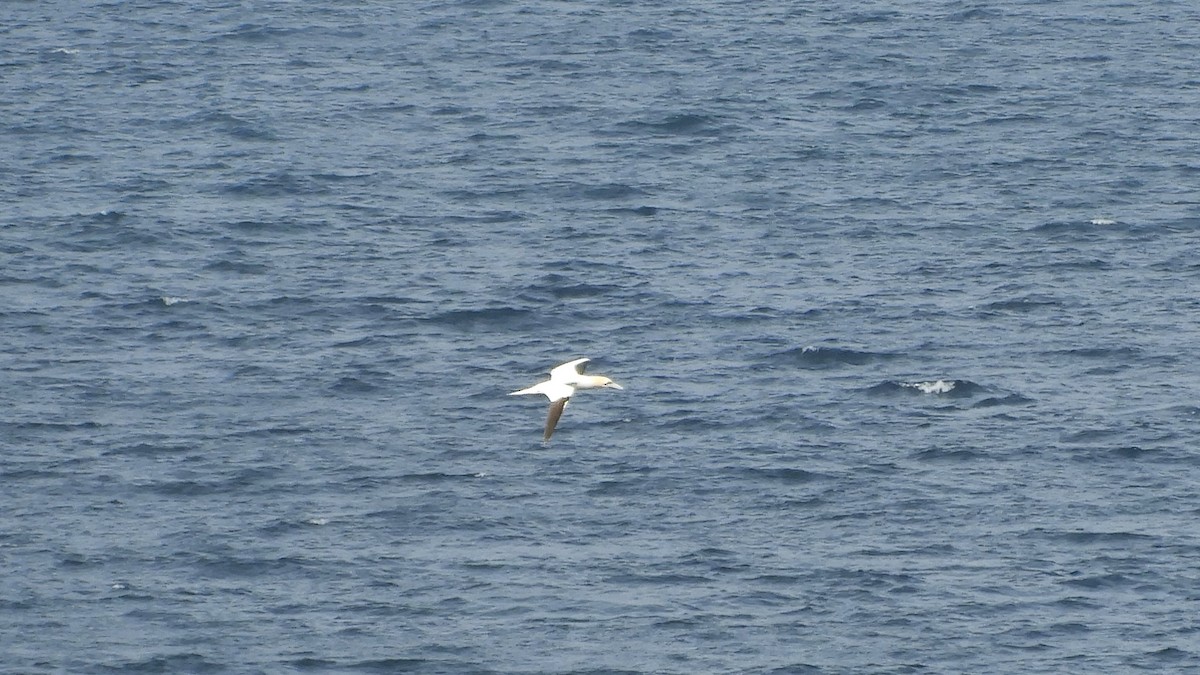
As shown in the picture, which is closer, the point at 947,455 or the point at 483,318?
the point at 947,455

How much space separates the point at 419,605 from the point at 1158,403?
41.1m

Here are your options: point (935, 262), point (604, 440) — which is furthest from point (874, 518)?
point (935, 262)

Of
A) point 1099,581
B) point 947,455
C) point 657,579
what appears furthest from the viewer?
point 947,455

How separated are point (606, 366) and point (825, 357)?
1206cm

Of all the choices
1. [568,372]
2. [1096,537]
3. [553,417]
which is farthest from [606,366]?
[553,417]

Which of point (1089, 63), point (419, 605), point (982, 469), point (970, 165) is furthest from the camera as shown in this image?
point (1089, 63)

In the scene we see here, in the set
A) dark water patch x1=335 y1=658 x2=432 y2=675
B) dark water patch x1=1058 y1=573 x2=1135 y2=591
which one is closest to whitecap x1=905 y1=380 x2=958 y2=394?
dark water patch x1=1058 y1=573 x2=1135 y2=591

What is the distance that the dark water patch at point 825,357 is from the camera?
136500 mm

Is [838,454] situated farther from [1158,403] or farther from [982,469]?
[1158,403]

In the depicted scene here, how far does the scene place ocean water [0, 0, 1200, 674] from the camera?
11319 centimetres

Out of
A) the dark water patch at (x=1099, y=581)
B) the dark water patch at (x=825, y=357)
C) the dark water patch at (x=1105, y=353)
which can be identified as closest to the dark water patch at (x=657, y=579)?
the dark water patch at (x=1099, y=581)

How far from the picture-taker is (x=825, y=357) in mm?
137000

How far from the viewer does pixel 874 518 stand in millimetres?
120812

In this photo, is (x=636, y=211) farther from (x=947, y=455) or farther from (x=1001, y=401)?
(x=947, y=455)
